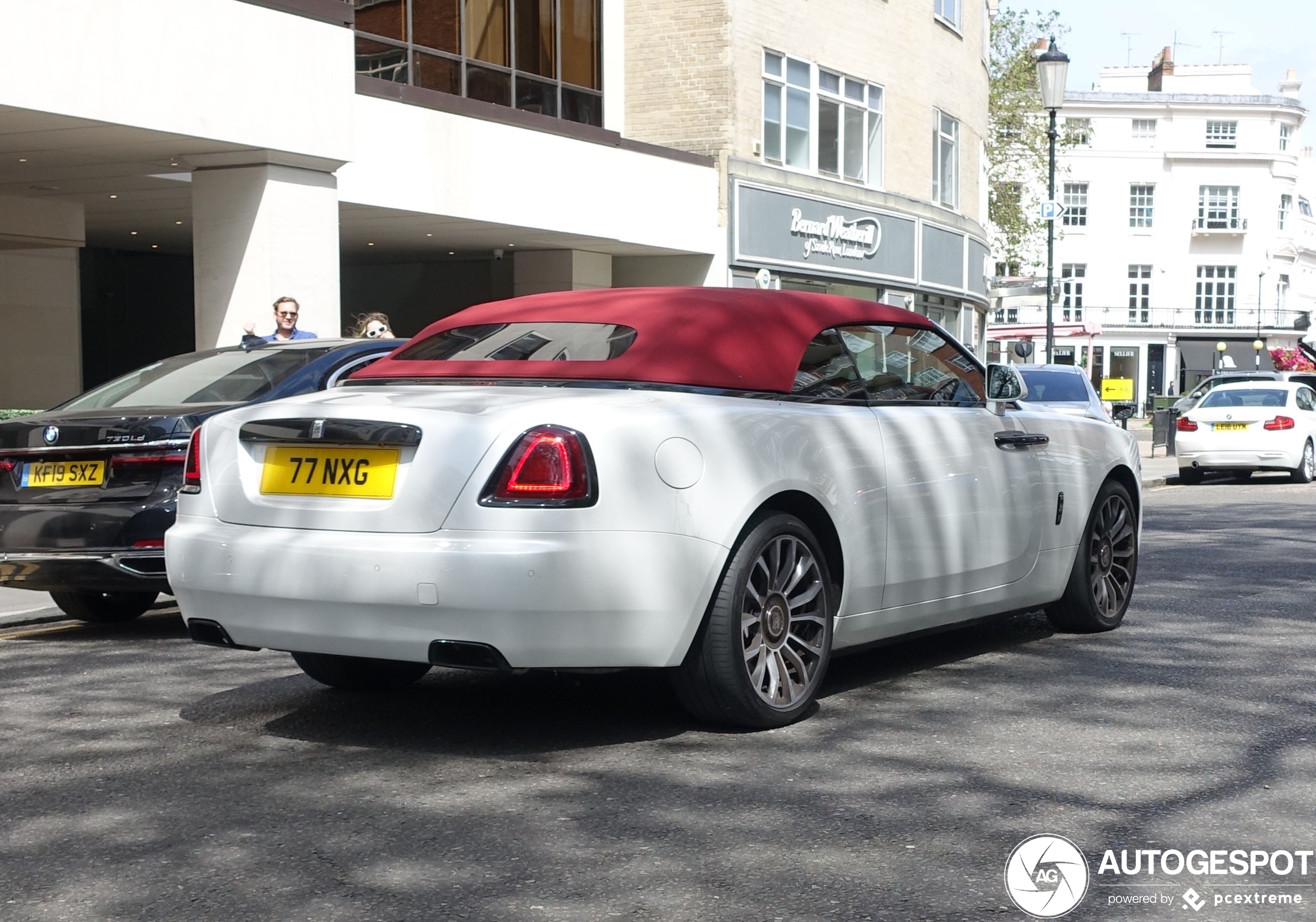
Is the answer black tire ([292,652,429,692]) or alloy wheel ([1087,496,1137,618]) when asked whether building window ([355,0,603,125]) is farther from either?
black tire ([292,652,429,692])

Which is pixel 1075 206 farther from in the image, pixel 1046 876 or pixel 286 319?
pixel 1046 876

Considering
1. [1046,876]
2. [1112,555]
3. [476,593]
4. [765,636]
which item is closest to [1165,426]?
[1112,555]

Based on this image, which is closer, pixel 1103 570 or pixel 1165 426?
pixel 1103 570

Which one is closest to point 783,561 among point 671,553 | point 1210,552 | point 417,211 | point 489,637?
point 671,553

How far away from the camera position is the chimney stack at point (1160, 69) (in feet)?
291

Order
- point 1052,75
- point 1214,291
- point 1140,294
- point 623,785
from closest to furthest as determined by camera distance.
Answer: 1. point 623,785
2. point 1052,75
3. point 1140,294
4. point 1214,291

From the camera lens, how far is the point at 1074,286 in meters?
86.9

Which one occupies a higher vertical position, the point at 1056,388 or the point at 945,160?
the point at 945,160

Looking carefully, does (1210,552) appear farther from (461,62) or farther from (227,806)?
(461,62)

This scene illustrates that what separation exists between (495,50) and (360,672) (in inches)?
741

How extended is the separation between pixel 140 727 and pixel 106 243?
74.1ft

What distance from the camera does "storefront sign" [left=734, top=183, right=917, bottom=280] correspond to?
1088 inches

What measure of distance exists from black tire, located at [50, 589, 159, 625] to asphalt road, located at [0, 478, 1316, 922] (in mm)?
1185

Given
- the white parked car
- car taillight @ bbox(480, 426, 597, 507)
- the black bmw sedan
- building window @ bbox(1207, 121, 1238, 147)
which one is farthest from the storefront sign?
building window @ bbox(1207, 121, 1238, 147)
